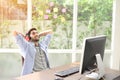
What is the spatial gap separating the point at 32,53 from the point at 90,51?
107cm

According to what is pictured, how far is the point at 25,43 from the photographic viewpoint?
294 cm

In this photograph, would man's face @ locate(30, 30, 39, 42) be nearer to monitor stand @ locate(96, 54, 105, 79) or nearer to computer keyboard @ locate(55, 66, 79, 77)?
computer keyboard @ locate(55, 66, 79, 77)

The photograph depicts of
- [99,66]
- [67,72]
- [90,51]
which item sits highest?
[90,51]

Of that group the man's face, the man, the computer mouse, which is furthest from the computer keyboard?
the man's face

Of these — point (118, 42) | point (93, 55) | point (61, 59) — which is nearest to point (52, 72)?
point (93, 55)

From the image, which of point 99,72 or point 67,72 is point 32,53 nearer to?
point 67,72

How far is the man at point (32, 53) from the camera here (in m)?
2.93

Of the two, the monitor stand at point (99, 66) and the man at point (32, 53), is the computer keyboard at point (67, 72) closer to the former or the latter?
the monitor stand at point (99, 66)

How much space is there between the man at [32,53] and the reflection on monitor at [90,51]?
3.20 feet

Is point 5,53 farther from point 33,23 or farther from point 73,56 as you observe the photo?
point 73,56

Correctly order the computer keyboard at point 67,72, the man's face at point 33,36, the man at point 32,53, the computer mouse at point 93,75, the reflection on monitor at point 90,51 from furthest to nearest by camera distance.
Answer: the man's face at point 33,36 < the man at point 32,53 < the computer keyboard at point 67,72 < the computer mouse at point 93,75 < the reflection on monitor at point 90,51

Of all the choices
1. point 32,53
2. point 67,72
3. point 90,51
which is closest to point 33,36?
point 32,53

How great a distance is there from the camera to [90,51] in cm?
212

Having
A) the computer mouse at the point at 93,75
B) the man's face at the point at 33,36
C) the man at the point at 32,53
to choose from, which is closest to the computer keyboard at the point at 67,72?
the computer mouse at the point at 93,75
